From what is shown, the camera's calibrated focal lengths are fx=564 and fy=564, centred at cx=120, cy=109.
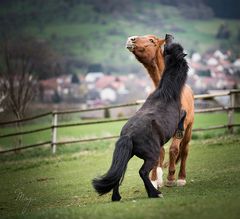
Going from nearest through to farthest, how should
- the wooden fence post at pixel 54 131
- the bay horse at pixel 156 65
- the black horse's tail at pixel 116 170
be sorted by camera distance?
1. the black horse's tail at pixel 116 170
2. the bay horse at pixel 156 65
3. the wooden fence post at pixel 54 131

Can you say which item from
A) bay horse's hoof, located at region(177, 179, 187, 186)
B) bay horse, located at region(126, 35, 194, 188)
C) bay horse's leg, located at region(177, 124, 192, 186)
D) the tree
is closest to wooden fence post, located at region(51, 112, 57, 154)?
the tree

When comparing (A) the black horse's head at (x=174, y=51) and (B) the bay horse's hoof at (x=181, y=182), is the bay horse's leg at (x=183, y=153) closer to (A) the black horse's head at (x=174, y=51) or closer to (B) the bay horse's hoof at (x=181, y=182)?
(B) the bay horse's hoof at (x=181, y=182)

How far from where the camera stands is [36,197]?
10.3 m

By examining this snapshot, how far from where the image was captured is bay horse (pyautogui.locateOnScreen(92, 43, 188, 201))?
7.44m

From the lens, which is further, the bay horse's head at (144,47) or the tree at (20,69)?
the tree at (20,69)

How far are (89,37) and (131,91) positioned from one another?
1398 cm

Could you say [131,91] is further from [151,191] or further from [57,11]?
[151,191]

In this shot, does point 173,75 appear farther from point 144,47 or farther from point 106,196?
point 106,196

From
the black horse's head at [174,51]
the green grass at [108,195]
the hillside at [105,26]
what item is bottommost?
the green grass at [108,195]

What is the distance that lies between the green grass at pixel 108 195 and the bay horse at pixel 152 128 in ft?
1.06

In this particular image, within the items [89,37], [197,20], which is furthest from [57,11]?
[197,20]

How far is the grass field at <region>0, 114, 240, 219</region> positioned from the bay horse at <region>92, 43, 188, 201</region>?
0.32 m

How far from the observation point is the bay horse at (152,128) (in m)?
7.44

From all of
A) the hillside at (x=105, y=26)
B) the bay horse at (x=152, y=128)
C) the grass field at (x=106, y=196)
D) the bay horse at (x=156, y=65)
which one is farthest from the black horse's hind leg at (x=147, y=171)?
the hillside at (x=105, y=26)
